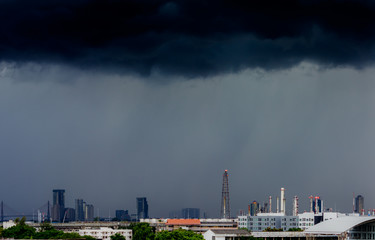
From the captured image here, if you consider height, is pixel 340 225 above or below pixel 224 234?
above

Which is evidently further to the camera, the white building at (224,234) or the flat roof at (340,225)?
the white building at (224,234)

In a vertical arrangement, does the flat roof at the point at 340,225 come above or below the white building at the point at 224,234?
above

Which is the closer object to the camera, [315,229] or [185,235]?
[185,235]

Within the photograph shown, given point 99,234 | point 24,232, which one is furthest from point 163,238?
point 99,234

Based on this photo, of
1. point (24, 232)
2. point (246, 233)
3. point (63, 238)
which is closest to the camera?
point (63, 238)

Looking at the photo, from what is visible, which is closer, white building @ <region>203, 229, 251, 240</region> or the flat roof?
the flat roof

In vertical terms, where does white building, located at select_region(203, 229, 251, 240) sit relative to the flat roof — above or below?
below

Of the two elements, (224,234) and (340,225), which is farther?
(224,234)

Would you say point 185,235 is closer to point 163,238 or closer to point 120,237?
point 163,238

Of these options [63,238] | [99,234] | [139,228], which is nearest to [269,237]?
[139,228]

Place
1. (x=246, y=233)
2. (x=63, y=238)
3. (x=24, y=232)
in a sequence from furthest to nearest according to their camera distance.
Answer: (x=246, y=233)
(x=24, y=232)
(x=63, y=238)
